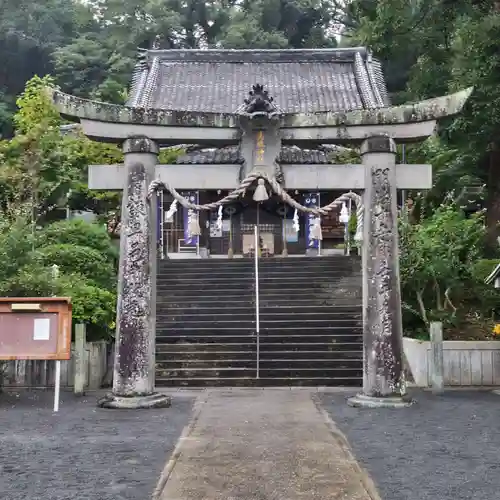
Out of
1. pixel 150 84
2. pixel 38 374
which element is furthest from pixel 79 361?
pixel 150 84

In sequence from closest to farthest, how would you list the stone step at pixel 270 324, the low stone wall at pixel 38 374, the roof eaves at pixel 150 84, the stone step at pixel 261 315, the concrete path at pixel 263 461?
the concrete path at pixel 263 461
the low stone wall at pixel 38 374
the stone step at pixel 270 324
the stone step at pixel 261 315
the roof eaves at pixel 150 84

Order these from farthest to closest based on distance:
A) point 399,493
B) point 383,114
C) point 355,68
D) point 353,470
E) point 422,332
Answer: point 355,68 → point 422,332 → point 383,114 → point 353,470 → point 399,493

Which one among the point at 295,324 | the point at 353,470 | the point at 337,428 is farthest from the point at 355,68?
the point at 353,470

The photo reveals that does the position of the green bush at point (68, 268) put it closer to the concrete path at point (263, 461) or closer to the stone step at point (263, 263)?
the stone step at point (263, 263)

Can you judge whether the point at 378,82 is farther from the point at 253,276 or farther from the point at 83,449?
the point at 83,449

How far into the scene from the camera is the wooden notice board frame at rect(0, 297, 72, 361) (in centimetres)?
943

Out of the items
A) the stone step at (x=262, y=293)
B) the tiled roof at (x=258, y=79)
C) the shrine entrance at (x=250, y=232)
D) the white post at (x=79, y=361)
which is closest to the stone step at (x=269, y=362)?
the white post at (x=79, y=361)

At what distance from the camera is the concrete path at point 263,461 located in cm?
485

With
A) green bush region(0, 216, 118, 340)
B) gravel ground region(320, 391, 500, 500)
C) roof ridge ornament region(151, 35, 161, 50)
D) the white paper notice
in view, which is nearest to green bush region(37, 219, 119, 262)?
green bush region(0, 216, 118, 340)

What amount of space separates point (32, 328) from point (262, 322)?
21.6 ft

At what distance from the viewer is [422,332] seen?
13531 mm

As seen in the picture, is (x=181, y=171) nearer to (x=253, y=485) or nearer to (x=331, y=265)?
(x=253, y=485)

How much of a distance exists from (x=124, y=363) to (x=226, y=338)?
17.3ft

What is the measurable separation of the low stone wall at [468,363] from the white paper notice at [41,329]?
715cm
